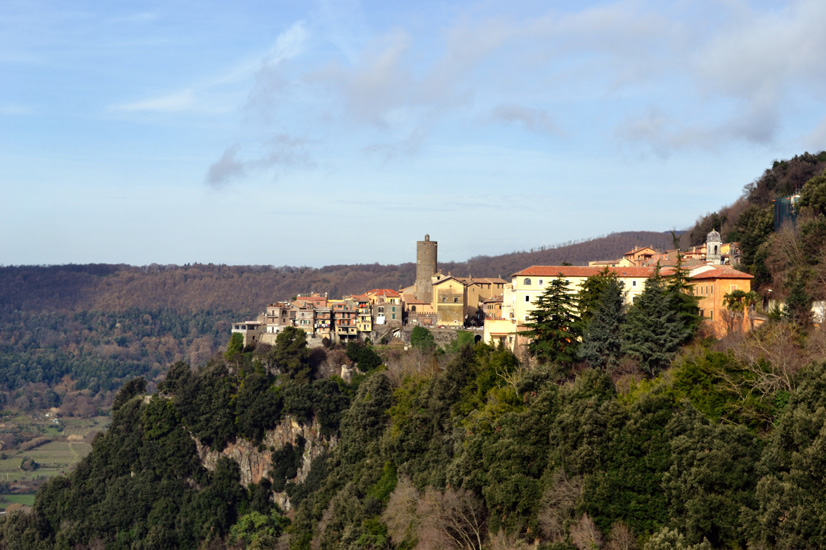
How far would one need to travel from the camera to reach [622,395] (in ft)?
107

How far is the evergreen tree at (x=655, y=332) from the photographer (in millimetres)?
35094

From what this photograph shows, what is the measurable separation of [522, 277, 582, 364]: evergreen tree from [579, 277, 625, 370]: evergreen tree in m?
0.74

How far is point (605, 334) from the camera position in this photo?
37.3 metres

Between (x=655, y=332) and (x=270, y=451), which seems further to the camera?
(x=270, y=451)

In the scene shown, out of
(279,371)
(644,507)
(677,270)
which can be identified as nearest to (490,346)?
(677,270)

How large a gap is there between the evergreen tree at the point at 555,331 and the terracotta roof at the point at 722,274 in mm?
5278

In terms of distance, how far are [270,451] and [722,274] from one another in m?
37.6

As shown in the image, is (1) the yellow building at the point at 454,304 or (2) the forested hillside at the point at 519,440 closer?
(2) the forested hillside at the point at 519,440

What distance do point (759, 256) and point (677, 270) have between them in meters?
8.22

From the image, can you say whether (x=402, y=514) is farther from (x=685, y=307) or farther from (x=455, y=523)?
(x=685, y=307)

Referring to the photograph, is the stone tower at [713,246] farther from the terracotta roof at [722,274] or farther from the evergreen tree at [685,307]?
the evergreen tree at [685,307]

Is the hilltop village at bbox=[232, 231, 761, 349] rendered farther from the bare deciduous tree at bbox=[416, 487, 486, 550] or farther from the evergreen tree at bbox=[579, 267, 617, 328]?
the bare deciduous tree at bbox=[416, 487, 486, 550]

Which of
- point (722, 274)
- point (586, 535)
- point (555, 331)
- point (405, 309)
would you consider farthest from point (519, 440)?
point (405, 309)

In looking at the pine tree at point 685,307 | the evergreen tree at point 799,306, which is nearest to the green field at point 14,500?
the pine tree at point 685,307
